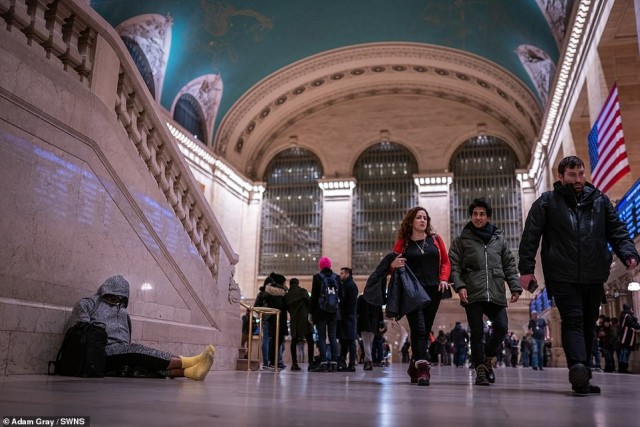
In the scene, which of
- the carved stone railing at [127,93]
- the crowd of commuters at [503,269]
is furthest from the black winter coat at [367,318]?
the crowd of commuters at [503,269]

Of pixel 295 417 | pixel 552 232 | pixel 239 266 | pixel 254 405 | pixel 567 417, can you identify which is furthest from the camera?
pixel 239 266

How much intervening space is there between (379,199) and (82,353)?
2120 centimetres

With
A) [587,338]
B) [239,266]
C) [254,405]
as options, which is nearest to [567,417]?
[254,405]

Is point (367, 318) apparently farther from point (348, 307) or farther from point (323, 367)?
point (323, 367)

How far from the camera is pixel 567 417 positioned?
2.35m

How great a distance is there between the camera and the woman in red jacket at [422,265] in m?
4.86

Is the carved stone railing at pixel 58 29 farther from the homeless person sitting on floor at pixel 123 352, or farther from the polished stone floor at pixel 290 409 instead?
the polished stone floor at pixel 290 409

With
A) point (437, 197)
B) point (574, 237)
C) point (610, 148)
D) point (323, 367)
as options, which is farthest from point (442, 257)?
point (437, 197)

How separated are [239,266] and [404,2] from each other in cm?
1210

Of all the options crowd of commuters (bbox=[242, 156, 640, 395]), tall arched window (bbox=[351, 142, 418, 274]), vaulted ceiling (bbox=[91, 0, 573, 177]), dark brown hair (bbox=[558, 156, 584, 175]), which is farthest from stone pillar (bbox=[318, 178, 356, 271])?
dark brown hair (bbox=[558, 156, 584, 175])

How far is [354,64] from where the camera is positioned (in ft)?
76.7

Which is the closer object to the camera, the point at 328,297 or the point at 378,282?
the point at 378,282

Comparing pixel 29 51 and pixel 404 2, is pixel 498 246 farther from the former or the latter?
pixel 404 2

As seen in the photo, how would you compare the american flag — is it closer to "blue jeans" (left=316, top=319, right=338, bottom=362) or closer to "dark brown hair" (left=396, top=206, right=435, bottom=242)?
"blue jeans" (left=316, top=319, right=338, bottom=362)
